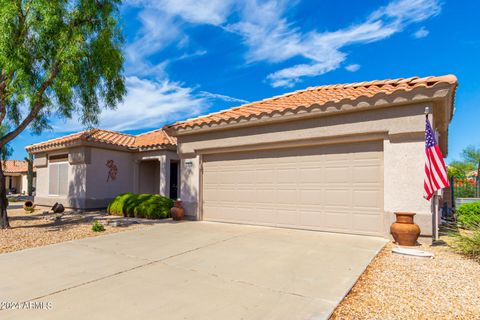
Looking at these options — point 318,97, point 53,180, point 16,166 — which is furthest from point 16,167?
point 318,97

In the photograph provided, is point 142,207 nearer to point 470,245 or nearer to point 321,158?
point 321,158

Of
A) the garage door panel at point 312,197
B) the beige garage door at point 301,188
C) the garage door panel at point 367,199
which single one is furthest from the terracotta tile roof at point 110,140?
the garage door panel at point 367,199

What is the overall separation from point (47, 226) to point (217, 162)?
6236mm

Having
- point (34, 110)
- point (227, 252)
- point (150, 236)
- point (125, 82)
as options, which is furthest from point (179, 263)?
point (125, 82)

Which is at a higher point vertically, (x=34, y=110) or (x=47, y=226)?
(x=34, y=110)

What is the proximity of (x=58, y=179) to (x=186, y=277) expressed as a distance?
15.1 m

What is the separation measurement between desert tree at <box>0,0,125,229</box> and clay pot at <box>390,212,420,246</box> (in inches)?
392

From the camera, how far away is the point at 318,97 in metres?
9.96

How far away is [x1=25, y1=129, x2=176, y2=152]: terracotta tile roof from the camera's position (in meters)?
15.1

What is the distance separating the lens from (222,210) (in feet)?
34.4

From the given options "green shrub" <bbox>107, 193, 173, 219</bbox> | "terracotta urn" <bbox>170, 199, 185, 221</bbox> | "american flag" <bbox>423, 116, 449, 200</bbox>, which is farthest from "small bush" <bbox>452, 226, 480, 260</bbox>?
"green shrub" <bbox>107, 193, 173, 219</bbox>

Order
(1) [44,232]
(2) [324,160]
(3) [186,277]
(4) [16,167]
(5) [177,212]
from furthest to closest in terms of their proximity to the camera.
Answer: (4) [16,167]
(5) [177,212]
(1) [44,232]
(2) [324,160]
(3) [186,277]

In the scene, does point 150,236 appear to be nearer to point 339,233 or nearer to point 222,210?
point 222,210

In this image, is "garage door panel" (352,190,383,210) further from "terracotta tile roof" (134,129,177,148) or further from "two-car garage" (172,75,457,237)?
"terracotta tile roof" (134,129,177,148)
